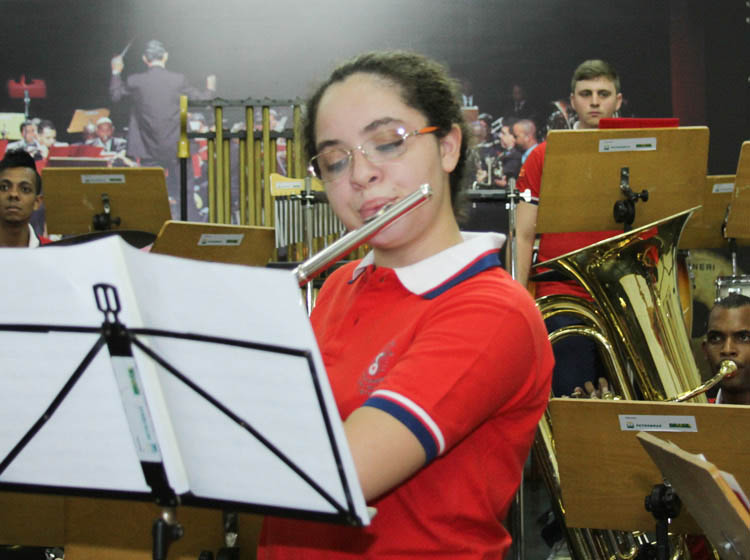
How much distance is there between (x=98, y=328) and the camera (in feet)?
3.25

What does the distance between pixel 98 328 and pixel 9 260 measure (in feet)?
0.36

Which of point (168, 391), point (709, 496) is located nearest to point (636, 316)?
point (709, 496)

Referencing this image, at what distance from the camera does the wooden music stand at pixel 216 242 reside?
323cm

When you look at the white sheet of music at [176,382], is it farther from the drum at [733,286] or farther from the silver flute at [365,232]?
the drum at [733,286]

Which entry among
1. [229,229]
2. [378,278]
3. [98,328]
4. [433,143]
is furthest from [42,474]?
[229,229]

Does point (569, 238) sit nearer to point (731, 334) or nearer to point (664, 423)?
point (731, 334)

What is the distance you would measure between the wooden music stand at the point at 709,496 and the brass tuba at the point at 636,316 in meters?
0.89

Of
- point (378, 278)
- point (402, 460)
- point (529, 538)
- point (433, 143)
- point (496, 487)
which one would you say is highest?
point (433, 143)

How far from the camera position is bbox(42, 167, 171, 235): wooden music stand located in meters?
4.02

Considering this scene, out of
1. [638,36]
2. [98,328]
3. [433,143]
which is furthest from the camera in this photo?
[638,36]

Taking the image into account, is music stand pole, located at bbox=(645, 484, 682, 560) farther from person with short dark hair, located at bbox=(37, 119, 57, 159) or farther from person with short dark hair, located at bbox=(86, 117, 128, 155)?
person with short dark hair, located at bbox=(37, 119, 57, 159)

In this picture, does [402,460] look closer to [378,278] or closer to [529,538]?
[378,278]

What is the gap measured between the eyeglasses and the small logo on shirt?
0.26 metres

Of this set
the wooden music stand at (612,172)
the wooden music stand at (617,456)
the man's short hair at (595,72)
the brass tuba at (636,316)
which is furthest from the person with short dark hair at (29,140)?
the wooden music stand at (617,456)
